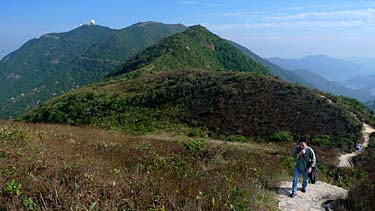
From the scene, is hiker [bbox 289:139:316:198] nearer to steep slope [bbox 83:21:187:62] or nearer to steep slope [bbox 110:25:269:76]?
steep slope [bbox 110:25:269:76]

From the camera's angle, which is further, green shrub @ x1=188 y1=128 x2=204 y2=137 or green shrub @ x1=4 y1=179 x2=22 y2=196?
green shrub @ x1=188 y1=128 x2=204 y2=137

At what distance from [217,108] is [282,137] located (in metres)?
8.00

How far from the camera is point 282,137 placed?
27.8 m

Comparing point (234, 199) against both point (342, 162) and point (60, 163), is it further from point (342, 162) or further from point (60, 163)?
point (342, 162)

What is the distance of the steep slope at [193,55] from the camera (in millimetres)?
78938

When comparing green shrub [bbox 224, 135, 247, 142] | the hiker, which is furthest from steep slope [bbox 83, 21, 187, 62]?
the hiker

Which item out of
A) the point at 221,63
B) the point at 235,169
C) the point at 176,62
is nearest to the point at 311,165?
the point at 235,169

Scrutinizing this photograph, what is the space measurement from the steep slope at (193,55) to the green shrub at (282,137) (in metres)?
42.4

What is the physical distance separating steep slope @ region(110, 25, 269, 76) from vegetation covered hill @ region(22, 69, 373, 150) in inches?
1163

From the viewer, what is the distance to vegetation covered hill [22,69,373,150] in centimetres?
2945

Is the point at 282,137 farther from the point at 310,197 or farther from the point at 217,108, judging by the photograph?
the point at 310,197

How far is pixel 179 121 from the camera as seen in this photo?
32.7 meters

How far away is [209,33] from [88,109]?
79566 millimetres

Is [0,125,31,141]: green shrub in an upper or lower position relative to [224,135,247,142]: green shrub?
upper
